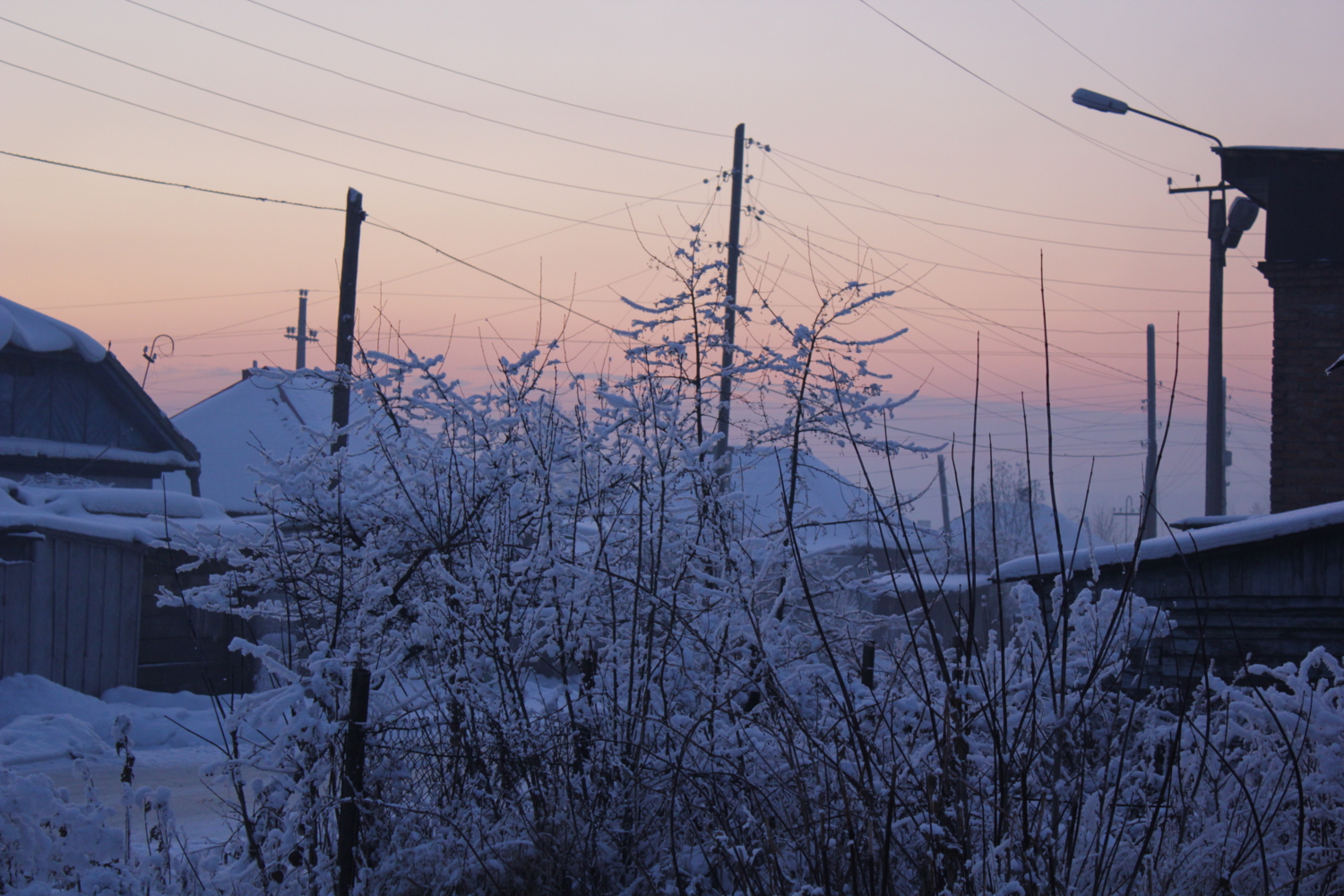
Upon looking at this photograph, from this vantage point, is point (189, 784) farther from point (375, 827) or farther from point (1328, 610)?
point (1328, 610)

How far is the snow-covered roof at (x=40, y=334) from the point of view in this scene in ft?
60.6

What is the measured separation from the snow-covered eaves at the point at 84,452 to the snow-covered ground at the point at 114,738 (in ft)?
20.6

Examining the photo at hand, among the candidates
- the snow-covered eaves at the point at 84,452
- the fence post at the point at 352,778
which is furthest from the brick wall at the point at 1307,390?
the snow-covered eaves at the point at 84,452

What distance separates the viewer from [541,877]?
377 centimetres

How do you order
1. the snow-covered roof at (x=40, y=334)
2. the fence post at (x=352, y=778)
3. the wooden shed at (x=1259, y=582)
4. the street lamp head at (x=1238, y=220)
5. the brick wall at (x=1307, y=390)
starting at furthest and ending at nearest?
1. the snow-covered roof at (x=40, y=334)
2. the brick wall at (x=1307, y=390)
3. the street lamp head at (x=1238, y=220)
4. the wooden shed at (x=1259, y=582)
5. the fence post at (x=352, y=778)

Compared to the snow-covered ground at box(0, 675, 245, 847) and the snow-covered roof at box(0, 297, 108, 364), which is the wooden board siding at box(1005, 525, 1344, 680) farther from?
the snow-covered roof at box(0, 297, 108, 364)

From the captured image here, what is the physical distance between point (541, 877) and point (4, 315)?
18823 mm

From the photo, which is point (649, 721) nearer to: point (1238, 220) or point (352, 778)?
point (352, 778)

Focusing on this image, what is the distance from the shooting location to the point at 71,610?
12727 mm

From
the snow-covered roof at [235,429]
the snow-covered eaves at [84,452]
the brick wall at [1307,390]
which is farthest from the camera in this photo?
the snow-covered roof at [235,429]

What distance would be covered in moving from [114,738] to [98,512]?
6.60 meters

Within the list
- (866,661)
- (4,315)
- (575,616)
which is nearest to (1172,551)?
(866,661)

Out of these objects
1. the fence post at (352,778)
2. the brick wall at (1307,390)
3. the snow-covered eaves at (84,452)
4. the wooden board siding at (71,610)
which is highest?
the brick wall at (1307,390)

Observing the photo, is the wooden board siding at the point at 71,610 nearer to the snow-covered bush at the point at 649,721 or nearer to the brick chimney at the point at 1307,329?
the snow-covered bush at the point at 649,721
